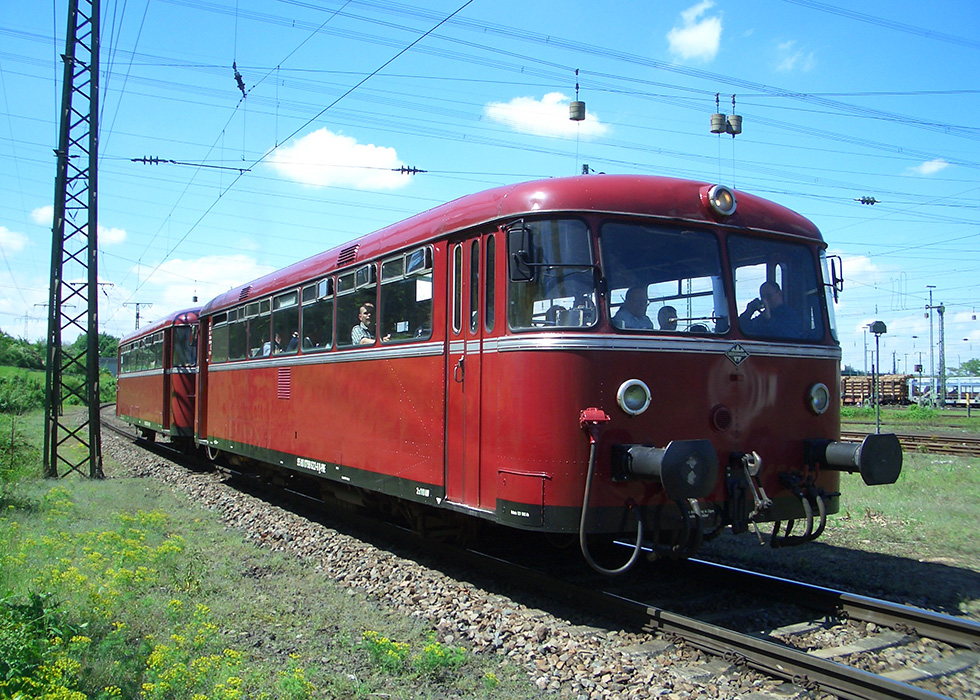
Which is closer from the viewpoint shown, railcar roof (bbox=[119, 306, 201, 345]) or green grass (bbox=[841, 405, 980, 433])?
railcar roof (bbox=[119, 306, 201, 345])

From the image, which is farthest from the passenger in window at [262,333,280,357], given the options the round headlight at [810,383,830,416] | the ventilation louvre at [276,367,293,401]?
the round headlight at [810,383,830,416]

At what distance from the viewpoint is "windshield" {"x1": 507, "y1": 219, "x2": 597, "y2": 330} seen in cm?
575

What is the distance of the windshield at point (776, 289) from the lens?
6.30 meters

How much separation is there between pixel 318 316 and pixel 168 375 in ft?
33.4

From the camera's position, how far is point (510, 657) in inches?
199

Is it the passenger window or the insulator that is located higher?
the insulator

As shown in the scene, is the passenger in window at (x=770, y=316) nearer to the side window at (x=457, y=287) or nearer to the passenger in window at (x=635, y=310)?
the passenger in window at (x=635, y=310)

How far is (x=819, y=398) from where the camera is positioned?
21.3 ft

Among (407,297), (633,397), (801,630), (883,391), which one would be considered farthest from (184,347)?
(883,391)

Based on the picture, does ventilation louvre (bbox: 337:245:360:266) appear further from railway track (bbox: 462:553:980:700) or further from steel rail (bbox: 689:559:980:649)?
steel rail (bbox: 689:559:980:649)

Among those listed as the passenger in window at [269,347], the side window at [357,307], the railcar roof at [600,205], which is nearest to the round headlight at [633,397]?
the railcar roof at [600,205]

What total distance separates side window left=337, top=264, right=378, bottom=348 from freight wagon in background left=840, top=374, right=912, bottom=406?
50.3 m

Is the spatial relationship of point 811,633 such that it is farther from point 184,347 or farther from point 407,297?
point 184,347

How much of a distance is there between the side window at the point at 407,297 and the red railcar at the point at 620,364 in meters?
0.03
